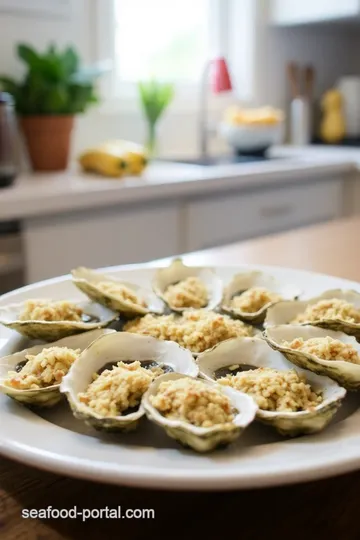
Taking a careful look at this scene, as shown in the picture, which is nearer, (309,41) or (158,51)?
(158,51)

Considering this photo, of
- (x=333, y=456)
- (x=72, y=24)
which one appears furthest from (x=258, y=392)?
(x=72, y=24)

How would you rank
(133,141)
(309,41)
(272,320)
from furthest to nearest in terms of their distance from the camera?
(309,41)
(133,141)
(272,320)

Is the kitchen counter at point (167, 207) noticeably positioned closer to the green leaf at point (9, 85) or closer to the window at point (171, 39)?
the green leaf at point (9, 85)

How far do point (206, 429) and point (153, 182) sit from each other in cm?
148

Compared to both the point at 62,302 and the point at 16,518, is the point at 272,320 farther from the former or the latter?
the point at 16,518

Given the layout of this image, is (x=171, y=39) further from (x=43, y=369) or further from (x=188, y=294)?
(x=43, y=369)

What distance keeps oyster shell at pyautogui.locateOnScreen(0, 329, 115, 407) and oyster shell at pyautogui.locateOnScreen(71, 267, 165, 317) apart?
93 mm

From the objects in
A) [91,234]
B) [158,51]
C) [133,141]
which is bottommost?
[91,234]

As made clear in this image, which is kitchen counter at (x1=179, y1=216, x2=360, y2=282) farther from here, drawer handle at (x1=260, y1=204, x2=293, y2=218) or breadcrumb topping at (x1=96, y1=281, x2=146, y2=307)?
drawer handle at (x1=260, y1=204, x2=293, y2=218)

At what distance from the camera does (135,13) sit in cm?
268

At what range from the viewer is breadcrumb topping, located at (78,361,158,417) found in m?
0.57

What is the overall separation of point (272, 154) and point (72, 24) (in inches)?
39.7

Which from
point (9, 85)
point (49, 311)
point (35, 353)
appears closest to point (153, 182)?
point (9, 85)

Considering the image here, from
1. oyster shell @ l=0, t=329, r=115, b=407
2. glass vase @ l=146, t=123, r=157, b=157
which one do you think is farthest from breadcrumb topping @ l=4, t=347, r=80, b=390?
glass vase @ l=146, t=123, r=157, b=157
